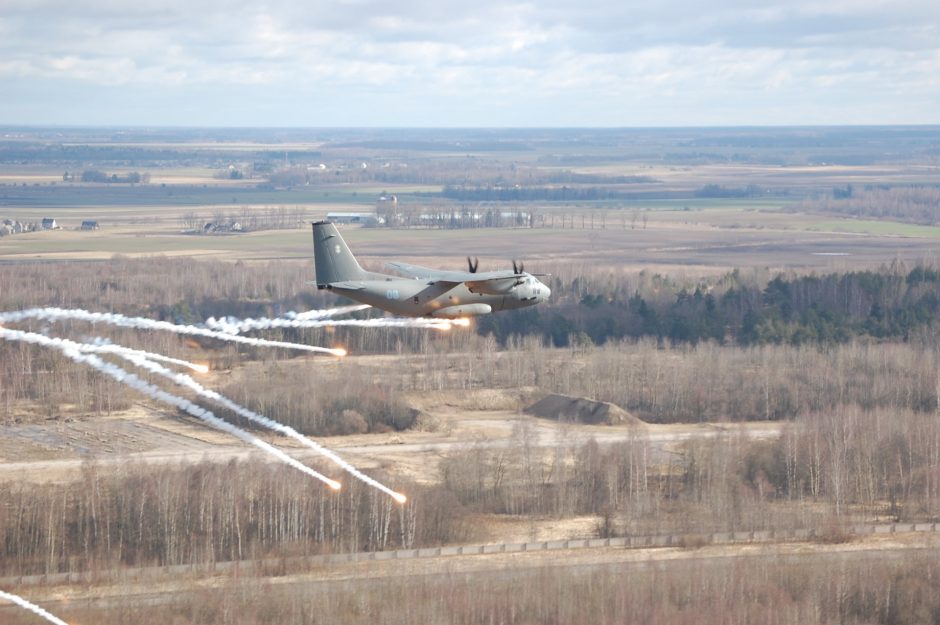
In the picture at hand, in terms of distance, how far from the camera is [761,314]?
138 metres

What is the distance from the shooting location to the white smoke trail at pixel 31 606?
6675cm

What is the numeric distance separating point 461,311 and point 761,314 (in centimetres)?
8155

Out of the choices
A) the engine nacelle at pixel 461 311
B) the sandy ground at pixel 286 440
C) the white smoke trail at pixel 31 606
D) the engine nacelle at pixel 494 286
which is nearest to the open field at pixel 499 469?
the sandy ground at pixel 286 440

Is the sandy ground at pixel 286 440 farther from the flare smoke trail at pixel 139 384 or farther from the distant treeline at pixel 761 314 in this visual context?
the distant treeline at pixel 761 314

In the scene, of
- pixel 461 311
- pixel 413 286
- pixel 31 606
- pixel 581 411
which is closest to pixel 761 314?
pixel 581 411

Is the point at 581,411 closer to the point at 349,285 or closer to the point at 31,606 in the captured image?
the point at 31,606

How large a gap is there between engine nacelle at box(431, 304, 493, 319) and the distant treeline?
68.8 metres

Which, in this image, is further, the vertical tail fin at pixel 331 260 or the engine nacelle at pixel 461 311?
the engine nacelle at pixel 461 311

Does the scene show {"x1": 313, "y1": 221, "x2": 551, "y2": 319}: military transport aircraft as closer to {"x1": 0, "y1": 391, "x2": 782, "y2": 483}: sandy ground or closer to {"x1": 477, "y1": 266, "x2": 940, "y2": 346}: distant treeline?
{"x1": 0, "y1": 391, "x2": 782, "y2": 483}: sandy ground

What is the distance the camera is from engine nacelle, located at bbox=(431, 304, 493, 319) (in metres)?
61.5

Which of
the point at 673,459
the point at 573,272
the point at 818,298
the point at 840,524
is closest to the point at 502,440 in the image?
the point at 673,459

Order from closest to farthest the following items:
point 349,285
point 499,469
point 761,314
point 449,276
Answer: point 349,285
point 449,276
point 499,469
point 761,314

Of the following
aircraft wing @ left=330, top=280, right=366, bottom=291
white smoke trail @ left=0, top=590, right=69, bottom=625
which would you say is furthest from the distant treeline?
aircraft wing @ left=330, top=280, right=366, bottom=291

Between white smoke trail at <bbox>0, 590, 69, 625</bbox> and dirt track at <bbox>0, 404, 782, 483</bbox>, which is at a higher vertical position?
dirt track at <bbox>0, 404, 782, 483</bbox>
